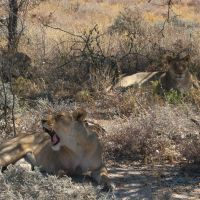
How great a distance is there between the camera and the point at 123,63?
14.1m

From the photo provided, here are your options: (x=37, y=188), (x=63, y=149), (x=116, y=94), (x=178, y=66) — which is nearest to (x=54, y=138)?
(x=63, y=149)

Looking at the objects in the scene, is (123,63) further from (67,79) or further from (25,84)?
(25,84)

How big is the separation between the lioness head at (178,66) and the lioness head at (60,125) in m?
6.17

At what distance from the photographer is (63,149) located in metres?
6.71

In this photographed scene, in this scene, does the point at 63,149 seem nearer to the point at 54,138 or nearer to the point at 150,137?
the point at 54,138

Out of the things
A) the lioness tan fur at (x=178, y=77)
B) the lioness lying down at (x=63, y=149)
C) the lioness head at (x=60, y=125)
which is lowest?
the lioness tan fur at (x=178, y=77)

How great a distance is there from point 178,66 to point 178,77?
0.82 ft

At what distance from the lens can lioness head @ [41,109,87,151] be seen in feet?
20.9

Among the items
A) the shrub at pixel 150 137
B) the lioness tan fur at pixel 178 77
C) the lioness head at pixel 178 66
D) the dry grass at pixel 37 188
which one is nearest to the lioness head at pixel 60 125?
the dry grass at pixel 37 188

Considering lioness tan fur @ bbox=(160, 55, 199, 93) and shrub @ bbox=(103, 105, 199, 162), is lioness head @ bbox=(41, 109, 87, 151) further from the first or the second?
lioness tan fur @ bbox=(160, 55, 199, 93)

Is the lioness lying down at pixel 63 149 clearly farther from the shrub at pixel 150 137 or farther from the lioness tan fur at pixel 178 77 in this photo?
the lioness tan fur at pixel 178 77

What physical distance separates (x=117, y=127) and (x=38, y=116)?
4.01ft

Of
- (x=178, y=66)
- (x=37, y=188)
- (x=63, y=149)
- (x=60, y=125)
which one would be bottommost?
(x=178, y=66)

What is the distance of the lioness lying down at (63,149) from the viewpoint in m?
6.47
